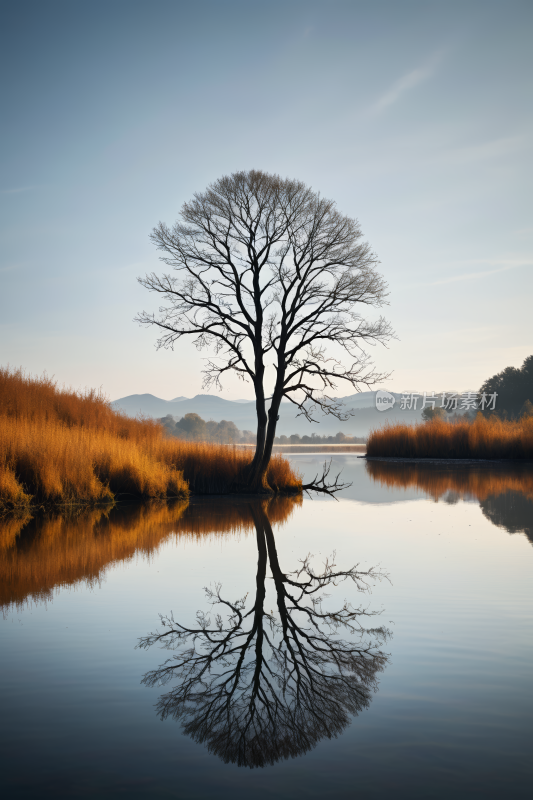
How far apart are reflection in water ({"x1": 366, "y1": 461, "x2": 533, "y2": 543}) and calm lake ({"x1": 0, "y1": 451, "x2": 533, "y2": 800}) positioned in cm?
217

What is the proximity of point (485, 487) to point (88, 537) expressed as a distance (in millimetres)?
10224

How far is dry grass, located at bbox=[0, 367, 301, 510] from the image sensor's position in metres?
10.3

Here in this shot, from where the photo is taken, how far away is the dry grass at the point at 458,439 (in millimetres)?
23984

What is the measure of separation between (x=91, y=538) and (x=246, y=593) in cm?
332

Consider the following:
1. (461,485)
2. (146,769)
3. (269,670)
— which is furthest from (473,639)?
(461,485)

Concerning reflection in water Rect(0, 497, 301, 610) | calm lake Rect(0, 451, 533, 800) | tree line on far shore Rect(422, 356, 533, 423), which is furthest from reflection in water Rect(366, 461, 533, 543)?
tree line on far shore Rect(422, 356, 533, 423)

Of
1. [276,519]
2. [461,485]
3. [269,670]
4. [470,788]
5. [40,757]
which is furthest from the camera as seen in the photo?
[461,485]

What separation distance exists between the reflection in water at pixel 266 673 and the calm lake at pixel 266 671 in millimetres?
12

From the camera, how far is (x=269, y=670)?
118 inches

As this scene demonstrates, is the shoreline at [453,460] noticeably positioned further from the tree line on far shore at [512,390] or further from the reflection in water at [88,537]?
the tree line on far shore at [512,390]

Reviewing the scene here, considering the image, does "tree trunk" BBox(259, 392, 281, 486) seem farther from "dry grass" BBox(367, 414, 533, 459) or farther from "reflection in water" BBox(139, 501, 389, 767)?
"dry grass" BBox(367, 414, 533, 459)

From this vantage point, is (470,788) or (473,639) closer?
(470,788)

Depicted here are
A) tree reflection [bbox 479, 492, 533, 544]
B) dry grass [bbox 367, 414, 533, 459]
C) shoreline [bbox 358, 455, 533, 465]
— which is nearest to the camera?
tree reflection [bbox 479, 492, 533, 544]

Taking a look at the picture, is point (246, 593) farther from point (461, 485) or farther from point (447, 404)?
point (447, 404)
